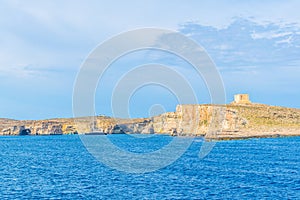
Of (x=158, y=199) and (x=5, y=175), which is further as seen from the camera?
(x=5, y=175)

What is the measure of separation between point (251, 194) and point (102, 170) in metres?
31.9

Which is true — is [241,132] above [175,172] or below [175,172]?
above

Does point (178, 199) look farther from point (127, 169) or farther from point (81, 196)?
point (127, 169)

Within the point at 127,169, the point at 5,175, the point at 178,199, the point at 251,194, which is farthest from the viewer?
the point at 127,169

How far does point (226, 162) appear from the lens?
279 feet

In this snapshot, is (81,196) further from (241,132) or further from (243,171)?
(241,132)

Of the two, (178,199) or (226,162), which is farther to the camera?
(226,162)

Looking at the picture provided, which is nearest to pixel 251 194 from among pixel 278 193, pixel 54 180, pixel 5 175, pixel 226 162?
pixel 278 193

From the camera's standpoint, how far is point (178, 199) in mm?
46688

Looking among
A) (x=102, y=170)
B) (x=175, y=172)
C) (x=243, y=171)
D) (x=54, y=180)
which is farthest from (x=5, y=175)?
(x=243, y=171)

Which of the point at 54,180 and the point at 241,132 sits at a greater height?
the point at 241,132

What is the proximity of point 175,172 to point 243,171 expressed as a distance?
1203 centimetres

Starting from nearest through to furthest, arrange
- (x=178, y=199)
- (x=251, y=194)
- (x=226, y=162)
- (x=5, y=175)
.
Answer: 1. (x=178, y=199)
2. (x=251, y=194)
3. (x=5, y=175)
4. (x=226, y=162)

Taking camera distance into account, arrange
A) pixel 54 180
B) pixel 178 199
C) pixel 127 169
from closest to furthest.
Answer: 1. pixel 178 199
2. pixel 54 180
3. pixel 127 169
